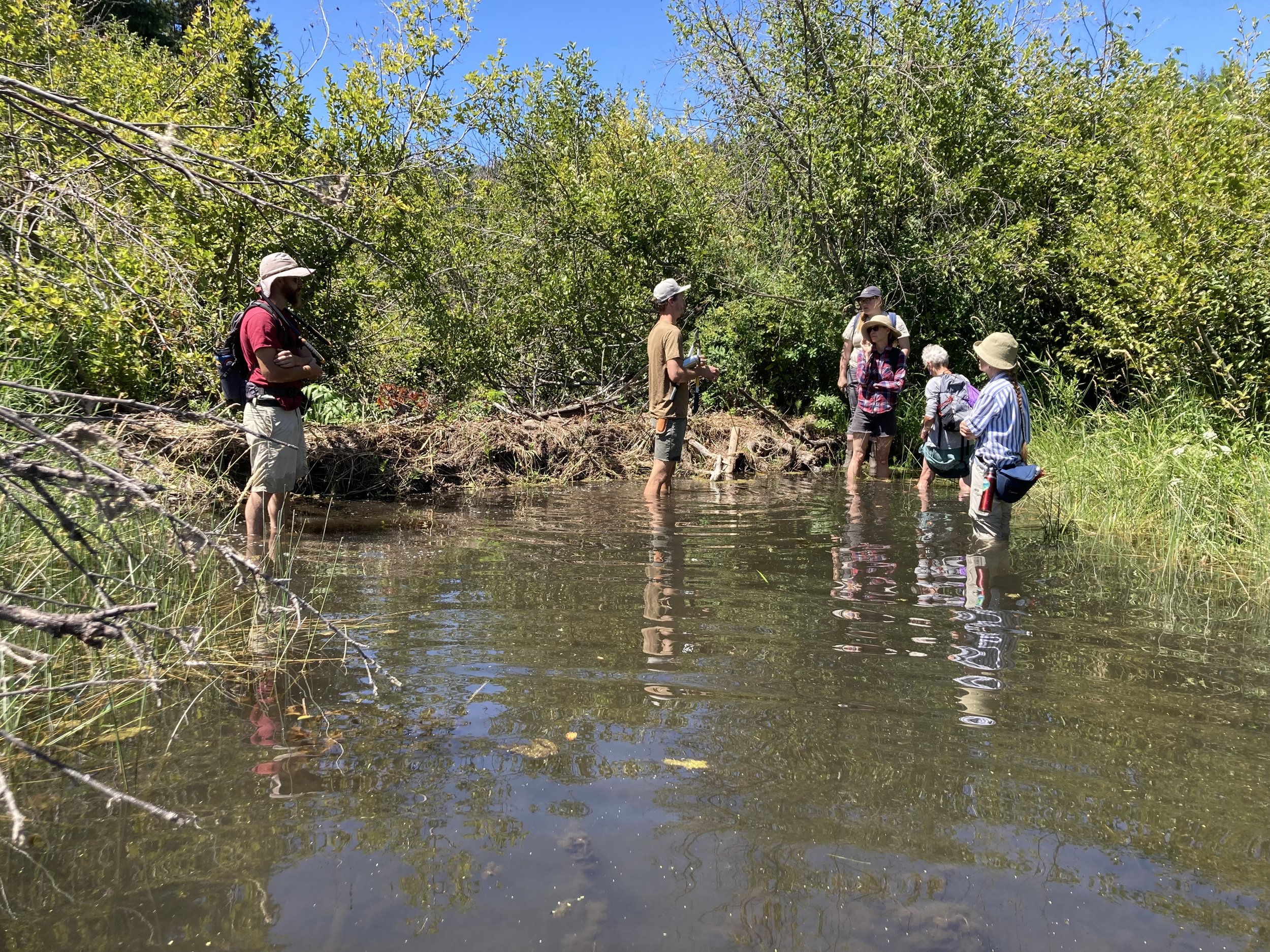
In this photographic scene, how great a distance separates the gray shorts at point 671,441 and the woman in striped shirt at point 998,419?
3.05 metres

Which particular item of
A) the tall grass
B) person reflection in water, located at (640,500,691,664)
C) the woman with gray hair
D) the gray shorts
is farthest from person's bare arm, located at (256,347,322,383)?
the tall grass

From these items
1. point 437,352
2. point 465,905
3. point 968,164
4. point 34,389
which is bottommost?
point 465,905

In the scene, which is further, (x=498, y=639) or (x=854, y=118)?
(x=854, y=118)

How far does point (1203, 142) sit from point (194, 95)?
10.3m

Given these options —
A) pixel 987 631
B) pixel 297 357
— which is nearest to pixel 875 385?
pixel 987 631

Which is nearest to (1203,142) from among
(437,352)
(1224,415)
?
(1224,415)

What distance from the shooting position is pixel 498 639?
511 cm

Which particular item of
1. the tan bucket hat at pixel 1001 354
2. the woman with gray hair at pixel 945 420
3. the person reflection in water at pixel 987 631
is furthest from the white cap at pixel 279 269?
the woman with gray hair at pixel 945 420

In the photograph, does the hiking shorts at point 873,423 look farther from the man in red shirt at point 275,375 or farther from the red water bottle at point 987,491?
the man in red shirt at point 275,375

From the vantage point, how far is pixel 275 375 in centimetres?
630

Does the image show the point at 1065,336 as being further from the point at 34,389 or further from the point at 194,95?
the point at 34,389

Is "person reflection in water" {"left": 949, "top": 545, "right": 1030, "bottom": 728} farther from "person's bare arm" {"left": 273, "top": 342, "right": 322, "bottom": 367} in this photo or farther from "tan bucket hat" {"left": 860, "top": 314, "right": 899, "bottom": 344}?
"person's bare arm" {"left": 273, "top": 342, "right": 322, "bottom": 367}

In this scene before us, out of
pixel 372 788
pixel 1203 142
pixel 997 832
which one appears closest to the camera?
pixel 997 832

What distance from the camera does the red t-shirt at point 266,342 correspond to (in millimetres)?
6227
